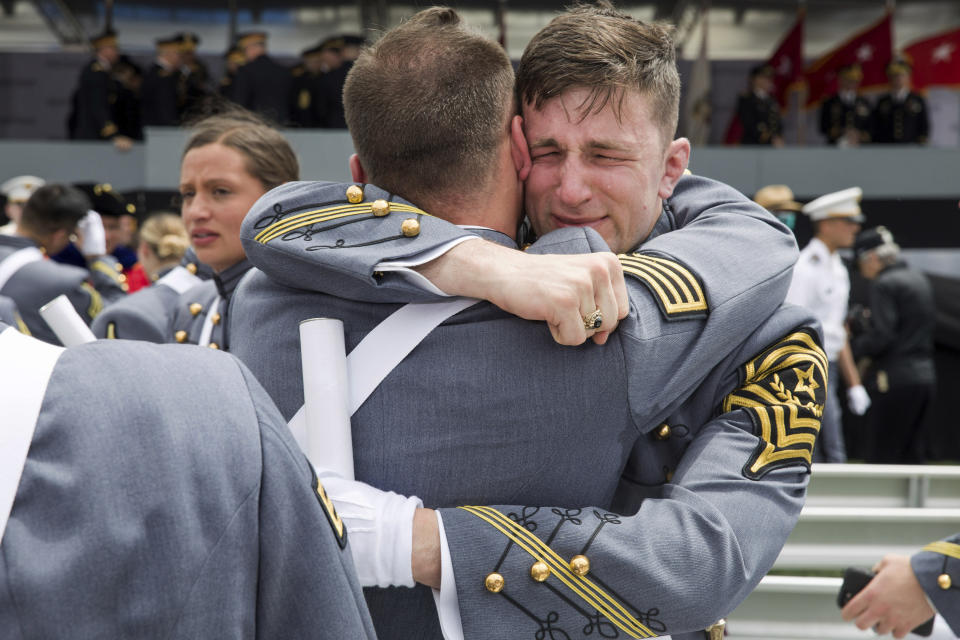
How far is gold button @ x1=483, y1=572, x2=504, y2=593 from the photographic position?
1.09m

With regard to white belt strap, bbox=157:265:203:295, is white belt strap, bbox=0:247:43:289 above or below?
below

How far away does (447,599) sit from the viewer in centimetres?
110

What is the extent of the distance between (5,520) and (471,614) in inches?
23.8

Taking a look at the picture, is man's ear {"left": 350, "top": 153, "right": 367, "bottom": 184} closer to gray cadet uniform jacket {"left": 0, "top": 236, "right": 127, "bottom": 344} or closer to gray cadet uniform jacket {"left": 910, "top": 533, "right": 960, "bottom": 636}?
gray cadet uniform jacket {"left": 910, "top": 533, "right": 960, "bottom": 636}

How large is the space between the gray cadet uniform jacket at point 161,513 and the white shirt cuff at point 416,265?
445 mm

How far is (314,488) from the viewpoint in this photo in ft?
2.35

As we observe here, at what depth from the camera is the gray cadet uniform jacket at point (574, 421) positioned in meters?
1.10

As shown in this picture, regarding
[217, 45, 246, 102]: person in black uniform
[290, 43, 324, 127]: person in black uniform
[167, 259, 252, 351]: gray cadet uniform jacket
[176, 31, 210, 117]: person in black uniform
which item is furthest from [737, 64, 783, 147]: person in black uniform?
[167, 259, 252, 351]: gray cadet uniform jacket

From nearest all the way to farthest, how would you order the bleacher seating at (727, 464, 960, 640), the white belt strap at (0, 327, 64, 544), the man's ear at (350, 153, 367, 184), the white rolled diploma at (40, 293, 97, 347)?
1. the white belt strap at (0, 327, 64, 544)
2. the man's ear at (350, 153, 367, 184)
3. the white rolled diploma at (40, 293, 97, 347)
4. the bleacher seating at (727, 464, 960, 640)

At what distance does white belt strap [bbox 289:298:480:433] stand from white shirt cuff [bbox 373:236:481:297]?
30 millimetres

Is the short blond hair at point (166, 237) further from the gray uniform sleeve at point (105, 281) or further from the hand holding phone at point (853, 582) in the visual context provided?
the hand holding phone at point (853, 582)

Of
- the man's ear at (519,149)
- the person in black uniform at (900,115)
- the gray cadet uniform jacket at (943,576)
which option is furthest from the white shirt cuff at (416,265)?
the person in black uniform at (900,115)

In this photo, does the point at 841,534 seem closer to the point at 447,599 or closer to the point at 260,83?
the point at 447,599

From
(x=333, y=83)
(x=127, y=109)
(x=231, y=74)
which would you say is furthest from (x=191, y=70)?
(x=333, y=83)
